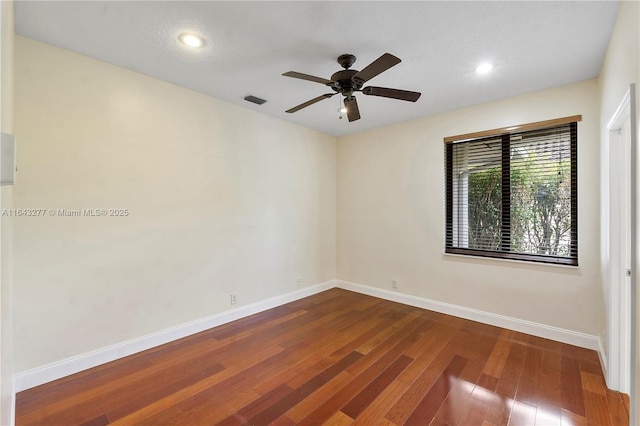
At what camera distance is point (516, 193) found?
332 cm

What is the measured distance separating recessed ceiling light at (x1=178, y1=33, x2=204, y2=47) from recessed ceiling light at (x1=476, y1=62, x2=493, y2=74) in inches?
93.7

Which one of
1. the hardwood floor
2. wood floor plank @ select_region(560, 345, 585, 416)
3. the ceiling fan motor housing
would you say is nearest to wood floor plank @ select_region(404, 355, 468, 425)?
the hardwood floor

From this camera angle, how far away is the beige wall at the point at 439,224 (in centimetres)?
286

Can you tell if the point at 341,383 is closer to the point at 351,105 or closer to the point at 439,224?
the point at 351,105

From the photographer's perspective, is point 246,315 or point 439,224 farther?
point 439,224

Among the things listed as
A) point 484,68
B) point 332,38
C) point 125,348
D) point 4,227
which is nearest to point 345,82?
point 332,38

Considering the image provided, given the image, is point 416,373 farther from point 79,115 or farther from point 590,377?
point 79,115

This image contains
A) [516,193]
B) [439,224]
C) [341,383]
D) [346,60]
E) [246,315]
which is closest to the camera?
[341,383]

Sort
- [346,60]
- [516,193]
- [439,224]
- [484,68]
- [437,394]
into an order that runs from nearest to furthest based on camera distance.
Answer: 1. [437,394]
2. [346,60]
3. [484,68]
4. [516,193]
5. [439,224]

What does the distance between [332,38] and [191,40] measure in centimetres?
108

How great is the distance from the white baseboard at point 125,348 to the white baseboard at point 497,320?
168 cm

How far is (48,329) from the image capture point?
2.28 meters

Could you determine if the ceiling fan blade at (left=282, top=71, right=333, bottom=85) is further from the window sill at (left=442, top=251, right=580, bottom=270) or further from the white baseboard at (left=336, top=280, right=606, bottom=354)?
the white baseboard at (left=336, top=280, right=606, bottom=354)

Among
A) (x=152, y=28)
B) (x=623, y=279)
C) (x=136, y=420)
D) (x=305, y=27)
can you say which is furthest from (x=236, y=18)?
(x=623, y=279)
